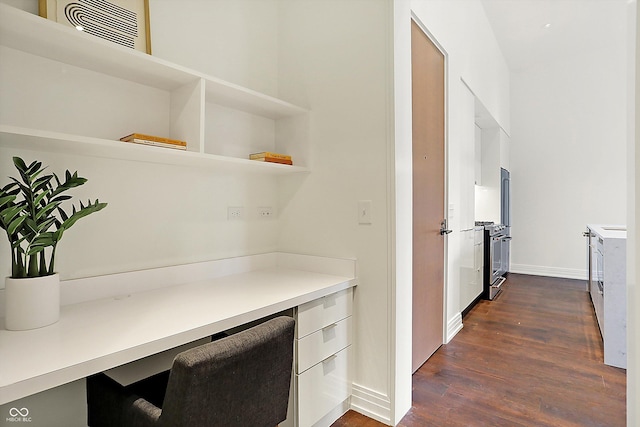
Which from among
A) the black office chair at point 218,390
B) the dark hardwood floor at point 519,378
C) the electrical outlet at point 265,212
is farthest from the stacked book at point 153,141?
the dark hardwood floor at point 519,378

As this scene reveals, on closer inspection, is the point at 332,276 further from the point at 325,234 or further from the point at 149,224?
the point at 149,224

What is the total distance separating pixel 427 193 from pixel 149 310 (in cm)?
189

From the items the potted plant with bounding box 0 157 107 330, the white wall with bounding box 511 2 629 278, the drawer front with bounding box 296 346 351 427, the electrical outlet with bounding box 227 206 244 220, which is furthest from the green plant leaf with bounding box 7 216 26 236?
the white wall with bounding box 511 2 629 278

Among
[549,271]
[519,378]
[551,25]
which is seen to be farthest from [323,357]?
[549,271]

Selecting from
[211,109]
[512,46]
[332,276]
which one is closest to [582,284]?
[512,46]

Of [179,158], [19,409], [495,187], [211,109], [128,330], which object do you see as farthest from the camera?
[495,187]

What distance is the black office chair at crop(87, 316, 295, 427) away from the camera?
34.8 inches

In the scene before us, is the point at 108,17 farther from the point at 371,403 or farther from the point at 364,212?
the point at 371,403

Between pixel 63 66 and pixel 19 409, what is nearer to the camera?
pixel 19 409

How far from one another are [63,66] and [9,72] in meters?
0.18

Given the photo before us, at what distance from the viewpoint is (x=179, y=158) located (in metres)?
1.54

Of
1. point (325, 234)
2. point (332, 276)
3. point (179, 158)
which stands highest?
point (179, 158)

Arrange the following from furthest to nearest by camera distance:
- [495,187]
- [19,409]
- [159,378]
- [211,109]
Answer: [495,187]
[211,109]
[159,378]
[19,409]

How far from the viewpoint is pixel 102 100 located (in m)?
1.45
